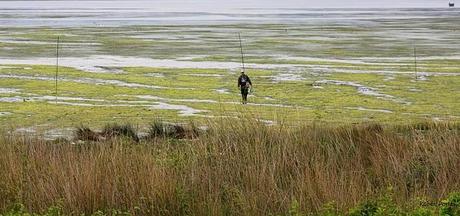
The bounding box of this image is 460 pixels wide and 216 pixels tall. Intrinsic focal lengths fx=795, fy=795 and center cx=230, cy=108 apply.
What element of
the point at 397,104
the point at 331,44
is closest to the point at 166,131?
the point at 397,104

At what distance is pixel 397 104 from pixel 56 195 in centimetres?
2171

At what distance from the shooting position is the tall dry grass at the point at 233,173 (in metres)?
10.3

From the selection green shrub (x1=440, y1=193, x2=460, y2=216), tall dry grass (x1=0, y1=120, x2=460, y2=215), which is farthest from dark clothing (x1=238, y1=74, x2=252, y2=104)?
green shrub (x1=440, y1=193, x2=460, y2=216)

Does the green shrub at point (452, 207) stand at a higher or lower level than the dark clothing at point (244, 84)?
lower

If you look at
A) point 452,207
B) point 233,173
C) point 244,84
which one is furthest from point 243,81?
point 452,207

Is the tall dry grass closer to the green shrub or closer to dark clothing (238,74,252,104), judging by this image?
the green shrub

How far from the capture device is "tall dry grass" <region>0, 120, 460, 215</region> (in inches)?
405

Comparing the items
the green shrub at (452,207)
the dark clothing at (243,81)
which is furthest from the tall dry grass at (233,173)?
the dark clothing at (243,81)

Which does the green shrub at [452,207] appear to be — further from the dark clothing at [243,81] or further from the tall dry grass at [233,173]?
the dark clothing at [243,81]

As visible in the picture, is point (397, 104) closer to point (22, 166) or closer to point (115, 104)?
point (115, 104)

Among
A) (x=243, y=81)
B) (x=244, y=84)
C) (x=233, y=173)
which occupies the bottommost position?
(x=233, y=173)

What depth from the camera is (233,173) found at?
11.6 m

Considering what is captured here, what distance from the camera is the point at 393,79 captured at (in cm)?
3822

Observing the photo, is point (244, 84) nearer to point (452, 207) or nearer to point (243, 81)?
point (243, 81)
